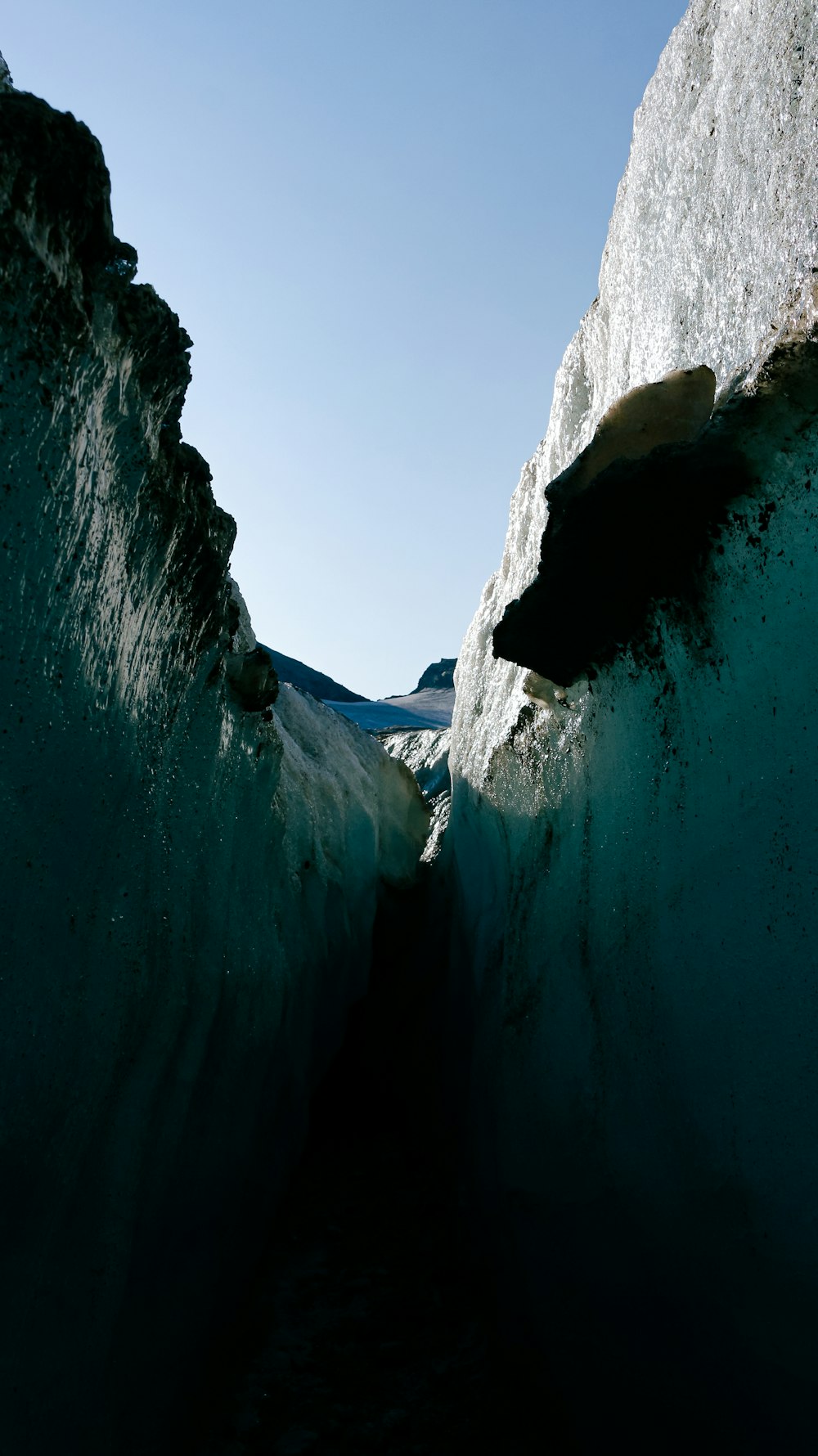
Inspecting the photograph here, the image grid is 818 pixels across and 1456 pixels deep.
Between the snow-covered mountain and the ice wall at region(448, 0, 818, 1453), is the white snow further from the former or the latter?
the ice wall at region(448, 0, 818, 1453)

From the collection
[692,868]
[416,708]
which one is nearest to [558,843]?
[692,868]

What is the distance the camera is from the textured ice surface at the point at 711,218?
1.94 metres

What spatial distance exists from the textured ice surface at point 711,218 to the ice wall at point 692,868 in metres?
0.01

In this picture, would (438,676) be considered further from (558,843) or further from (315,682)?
(558,843)

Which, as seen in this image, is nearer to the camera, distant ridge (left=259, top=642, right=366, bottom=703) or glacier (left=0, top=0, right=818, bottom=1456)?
glacier (left=0, top=0, right=818, bottom=1456)

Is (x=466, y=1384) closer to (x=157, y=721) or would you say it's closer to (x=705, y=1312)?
(x=705, y=1312)

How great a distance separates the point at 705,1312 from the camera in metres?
2.03

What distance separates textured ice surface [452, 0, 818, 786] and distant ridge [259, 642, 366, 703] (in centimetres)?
671

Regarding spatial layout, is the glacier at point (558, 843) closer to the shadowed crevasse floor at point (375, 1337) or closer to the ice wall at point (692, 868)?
the ice wall at point (692, 868)

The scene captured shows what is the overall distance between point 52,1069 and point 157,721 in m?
0.89

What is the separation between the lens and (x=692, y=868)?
2188 millimetres

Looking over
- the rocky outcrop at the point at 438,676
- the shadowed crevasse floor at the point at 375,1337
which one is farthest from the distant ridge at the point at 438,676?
the shadowed crevasse floor at the point at 375,1337

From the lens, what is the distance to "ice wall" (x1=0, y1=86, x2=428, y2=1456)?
1.78 meters

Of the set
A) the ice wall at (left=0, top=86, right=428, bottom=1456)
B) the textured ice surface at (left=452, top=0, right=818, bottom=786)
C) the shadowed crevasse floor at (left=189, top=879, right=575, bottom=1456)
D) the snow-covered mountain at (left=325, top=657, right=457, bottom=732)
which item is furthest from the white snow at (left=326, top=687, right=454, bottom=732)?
the ice wall at (left=0, top=86, right=428, bottom=1456)
